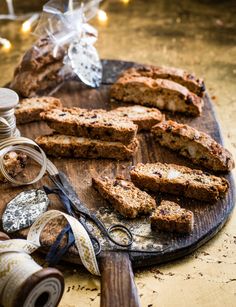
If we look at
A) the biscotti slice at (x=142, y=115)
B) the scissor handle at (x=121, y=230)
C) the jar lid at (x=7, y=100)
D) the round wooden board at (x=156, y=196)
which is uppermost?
the jar lid at (x=7, y=100)

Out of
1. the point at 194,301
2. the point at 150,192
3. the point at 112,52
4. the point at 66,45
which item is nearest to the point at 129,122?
the point at 150,192

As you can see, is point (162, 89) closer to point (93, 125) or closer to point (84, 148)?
point (93, 125)

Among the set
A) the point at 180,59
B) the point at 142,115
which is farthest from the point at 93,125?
the point at 180,59

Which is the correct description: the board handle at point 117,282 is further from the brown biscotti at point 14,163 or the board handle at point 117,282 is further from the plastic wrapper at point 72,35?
the plastic wrapper at point 72,35

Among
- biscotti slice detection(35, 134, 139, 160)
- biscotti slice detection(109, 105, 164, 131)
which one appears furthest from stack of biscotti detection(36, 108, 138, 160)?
biscotti slice detection(109, 105, 164, 131)

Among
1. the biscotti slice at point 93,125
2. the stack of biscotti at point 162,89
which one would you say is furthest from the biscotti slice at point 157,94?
the biscotti slice at point 93,125

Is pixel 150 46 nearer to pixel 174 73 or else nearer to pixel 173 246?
pixel 174 73
